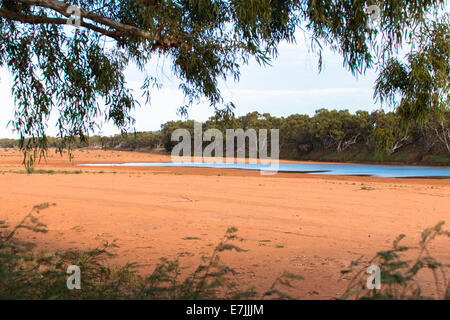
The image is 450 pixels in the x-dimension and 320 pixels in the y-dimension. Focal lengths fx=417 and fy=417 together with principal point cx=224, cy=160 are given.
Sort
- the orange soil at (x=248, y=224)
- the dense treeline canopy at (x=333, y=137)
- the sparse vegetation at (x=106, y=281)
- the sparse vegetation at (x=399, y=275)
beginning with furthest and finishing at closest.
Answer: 1. the dense treeline canopy at (x=333, y=137)
2. the orange soil at (x=248, y=224)
3. the sparse vegetation at (x=106, y=281)
4. the sparse vegetation at (x=399, y=275)

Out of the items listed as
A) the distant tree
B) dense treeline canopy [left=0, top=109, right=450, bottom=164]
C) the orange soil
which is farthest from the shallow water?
the distant tree

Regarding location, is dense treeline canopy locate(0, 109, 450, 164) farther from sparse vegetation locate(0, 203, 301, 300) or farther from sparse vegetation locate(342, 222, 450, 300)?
sparse vegetation locate(342, 222, 450, 300)

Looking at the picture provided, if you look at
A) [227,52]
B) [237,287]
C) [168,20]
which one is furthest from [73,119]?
[237,287]

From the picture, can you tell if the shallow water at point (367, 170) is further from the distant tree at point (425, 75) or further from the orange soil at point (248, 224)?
the distant tree at point (425, 75)

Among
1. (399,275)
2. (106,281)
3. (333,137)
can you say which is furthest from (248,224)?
(333,137)

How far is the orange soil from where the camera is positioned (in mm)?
6297

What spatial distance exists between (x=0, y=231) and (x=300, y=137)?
63374mm

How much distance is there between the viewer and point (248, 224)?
9.65 meters

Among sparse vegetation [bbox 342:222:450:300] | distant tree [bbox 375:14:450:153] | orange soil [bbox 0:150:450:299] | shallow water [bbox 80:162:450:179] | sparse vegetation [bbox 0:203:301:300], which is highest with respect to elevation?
distant tree [bbox 375:14:450:153]

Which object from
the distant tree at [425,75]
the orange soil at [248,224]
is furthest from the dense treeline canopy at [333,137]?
the distant tree at [425,75]

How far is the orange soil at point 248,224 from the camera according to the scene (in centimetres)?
630

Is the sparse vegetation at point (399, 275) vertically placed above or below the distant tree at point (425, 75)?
below

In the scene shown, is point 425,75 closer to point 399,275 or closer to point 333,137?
point 399,275

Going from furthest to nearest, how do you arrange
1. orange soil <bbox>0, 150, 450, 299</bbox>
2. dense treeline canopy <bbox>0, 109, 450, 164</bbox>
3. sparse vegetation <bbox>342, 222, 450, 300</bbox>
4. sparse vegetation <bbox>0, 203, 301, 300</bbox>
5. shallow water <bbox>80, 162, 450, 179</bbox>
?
dense treeline canopy <bbox>0, 109, 450, 164</bbox> → shallow water <bbox>80, 162, 450, 179</bbox> → orange soil <bbox>0, 150, 450, 299</bbox> → sparse vegetation <bbox>0, 203, 301, 300</bbox> → sparse vegetation <bbox>342, 222, 450, 300</bbox>
